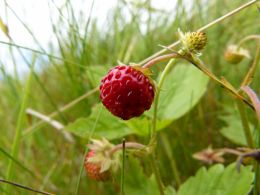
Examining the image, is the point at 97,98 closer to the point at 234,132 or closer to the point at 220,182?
the point at 234,132

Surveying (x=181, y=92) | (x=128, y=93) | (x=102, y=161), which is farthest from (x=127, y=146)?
(x=181, y=92)

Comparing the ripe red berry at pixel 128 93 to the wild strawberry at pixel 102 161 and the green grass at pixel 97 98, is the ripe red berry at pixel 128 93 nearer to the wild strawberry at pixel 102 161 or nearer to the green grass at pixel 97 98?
the wild strawberry at pixel 102 161

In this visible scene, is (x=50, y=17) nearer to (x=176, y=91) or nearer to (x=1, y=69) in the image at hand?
(x=1, y=69)

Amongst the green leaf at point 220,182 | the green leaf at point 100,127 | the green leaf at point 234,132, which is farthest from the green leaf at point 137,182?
the green leaf at point 234,132

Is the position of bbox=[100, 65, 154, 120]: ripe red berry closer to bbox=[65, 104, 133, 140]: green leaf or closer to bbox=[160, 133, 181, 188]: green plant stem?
bbox=[65, 104, 133, 140]: green leaf

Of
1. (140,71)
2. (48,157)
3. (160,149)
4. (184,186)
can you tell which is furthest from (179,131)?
(140,71)

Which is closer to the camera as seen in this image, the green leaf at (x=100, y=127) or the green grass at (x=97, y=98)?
the green leaf at (x=100, y=127)

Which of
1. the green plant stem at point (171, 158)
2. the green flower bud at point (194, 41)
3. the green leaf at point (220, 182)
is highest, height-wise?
the green plant stem at point (171, 158)

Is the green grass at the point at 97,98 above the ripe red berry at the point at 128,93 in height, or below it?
above
